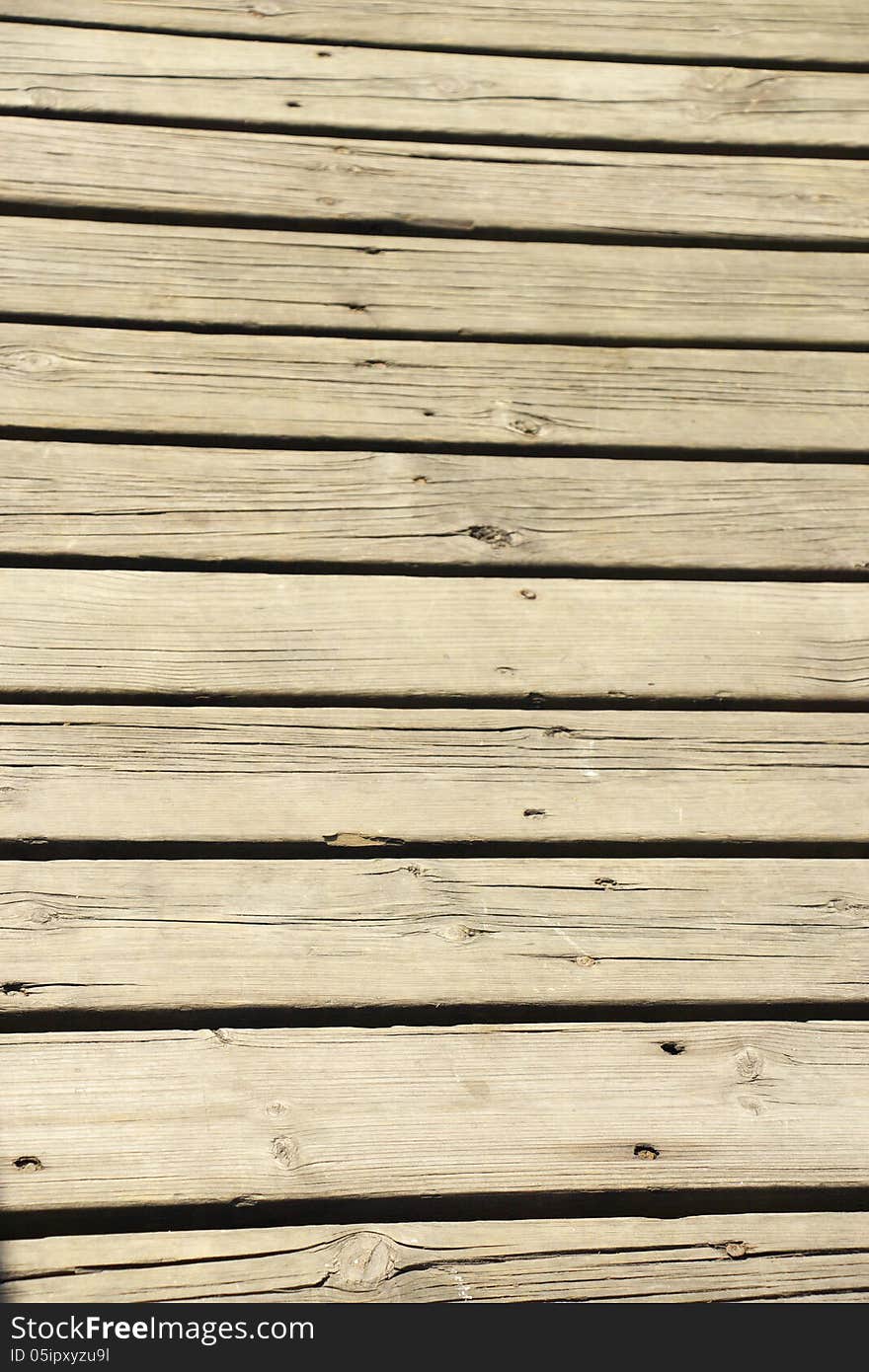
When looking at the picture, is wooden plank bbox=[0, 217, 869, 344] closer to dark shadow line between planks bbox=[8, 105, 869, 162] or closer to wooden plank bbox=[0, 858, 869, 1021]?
dark shadow line between planks bbox=[8, 105, 869, 162]

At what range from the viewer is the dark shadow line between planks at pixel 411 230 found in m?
2.03

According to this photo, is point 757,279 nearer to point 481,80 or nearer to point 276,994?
point 481,80

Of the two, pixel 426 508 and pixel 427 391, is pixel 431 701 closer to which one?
pixel 426 508

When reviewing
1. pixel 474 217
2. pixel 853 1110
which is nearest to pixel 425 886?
pixel 853 1110

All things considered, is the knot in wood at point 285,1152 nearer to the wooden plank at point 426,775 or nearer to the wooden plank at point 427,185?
the wooden plank at point 426,775

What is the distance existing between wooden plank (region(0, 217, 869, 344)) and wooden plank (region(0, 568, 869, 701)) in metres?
0.50

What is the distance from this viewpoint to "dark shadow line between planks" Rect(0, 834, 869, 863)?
5.26ft

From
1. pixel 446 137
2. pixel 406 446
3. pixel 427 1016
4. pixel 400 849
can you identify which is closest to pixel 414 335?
pixel 406 446

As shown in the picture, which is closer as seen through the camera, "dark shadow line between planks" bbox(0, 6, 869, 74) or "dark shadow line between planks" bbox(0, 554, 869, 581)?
"dark shadow line between planks" bbox(0, 554, 869, 581)

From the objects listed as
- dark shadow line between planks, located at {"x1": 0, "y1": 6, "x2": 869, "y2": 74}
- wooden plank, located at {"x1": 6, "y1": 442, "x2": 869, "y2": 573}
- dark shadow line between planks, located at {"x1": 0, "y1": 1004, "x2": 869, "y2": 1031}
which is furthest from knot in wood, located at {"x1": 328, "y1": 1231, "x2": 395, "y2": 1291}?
dark shadow line between planks, located at {"x1": 0, "y1": 6, "x2": 869, "y2": 74}

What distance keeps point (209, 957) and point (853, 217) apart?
178 centimetres

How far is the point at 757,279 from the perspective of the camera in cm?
210

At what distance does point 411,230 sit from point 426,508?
0.59 metres

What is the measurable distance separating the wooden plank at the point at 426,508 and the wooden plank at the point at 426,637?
0.05 meters
